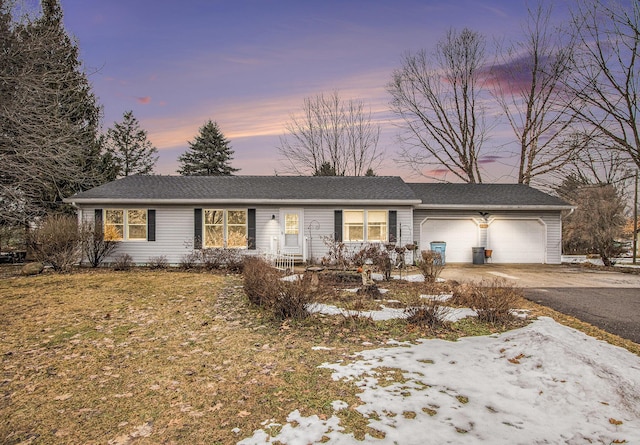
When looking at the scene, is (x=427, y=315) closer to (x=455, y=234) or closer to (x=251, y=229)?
(x=251, y=229)

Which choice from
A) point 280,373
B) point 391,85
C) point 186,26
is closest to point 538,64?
point 391,85

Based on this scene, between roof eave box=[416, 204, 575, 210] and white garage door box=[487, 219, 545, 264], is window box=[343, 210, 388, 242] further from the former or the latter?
white garage door box=[487, 219, 545, 264]

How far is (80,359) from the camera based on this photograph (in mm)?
4758

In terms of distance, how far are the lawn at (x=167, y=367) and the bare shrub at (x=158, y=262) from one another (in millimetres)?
6145

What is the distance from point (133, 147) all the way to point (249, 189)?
2676cm

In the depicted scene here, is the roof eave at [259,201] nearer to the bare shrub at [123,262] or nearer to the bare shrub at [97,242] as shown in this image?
the bare shrub at [97,242]

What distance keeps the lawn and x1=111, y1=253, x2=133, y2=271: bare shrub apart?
210 inches

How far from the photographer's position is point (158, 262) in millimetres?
14555

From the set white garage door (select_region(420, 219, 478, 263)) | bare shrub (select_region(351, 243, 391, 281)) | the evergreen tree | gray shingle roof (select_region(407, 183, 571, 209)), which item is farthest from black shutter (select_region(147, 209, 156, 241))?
the evergreen tree

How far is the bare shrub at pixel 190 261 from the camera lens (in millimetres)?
14125

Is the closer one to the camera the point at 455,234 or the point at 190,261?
the point at 190,261

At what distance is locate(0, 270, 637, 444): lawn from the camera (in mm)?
3176

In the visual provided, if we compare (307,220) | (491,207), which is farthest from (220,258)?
(491,207)

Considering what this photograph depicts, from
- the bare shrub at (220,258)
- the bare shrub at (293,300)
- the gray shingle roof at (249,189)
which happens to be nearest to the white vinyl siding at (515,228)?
the gray shingle roof at (249,189)
